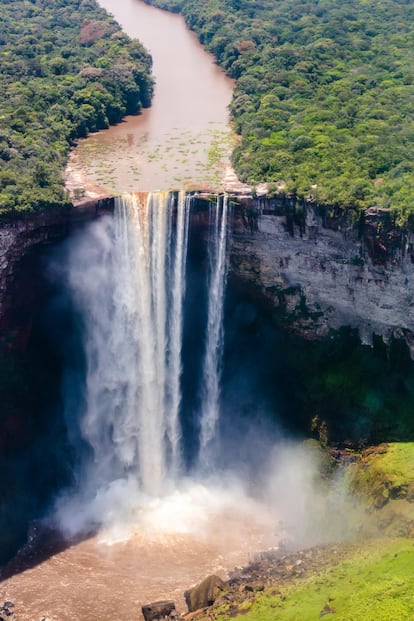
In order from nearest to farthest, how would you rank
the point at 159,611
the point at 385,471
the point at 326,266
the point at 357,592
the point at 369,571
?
the point at 357,592
the point at 369,571
the point at 159,611
the point at 385,471
the point at 326,266

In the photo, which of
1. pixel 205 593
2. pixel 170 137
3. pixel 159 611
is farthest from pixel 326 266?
pixel 170 137

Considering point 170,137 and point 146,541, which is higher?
point 170,137

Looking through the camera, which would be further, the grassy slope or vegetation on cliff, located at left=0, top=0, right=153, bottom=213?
vegetation on cliff, located at left=0, top=0, right=153, bottom=213

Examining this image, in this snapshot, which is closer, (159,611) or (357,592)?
(357,592)

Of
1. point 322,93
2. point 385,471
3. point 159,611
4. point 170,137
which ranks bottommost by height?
point 159,611

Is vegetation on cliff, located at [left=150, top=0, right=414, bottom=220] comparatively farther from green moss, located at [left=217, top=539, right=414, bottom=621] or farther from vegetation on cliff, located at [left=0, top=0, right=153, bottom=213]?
green moss, located at [left=217, top=539, right=414, bottom=621]

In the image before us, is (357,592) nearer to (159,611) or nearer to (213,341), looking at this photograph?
(159,611)

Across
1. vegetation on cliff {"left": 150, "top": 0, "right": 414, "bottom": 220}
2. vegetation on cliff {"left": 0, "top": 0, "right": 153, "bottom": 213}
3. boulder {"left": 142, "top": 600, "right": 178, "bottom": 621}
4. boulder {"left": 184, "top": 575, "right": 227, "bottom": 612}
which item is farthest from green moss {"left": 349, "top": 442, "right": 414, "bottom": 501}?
vegetation on cliff {"left": 0, "top": 0, "right": 153, "bottom": 213}
